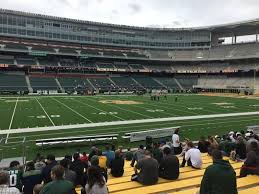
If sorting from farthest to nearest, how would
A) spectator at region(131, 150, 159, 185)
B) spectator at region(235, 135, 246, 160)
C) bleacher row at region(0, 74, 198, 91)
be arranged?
bleacher row at region(0, 74, 198, 91)
spectator at region(235, 135, 246, 160)
spectator at region(131, 150, 159, 185)

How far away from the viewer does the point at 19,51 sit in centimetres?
7200

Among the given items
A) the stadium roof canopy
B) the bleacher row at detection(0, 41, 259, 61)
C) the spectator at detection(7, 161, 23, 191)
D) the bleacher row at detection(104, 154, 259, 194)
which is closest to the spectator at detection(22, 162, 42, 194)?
the spectator at detection(7, 161, 23, 191)

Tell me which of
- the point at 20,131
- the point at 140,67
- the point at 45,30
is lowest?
the point at 20,131

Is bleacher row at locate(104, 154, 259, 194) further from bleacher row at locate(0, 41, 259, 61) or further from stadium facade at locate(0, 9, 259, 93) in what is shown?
bleacher row at locate(0, 41, 259, 61)

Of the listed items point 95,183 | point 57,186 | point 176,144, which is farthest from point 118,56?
point 57,186

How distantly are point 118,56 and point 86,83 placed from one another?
614 inches

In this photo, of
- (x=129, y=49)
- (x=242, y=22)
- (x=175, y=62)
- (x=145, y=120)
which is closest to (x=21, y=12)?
(x=129, y=49)

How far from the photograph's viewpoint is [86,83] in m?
72.5

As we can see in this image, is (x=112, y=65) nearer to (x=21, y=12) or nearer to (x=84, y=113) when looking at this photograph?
(x=21, y=12)

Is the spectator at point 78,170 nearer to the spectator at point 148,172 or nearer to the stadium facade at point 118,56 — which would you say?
the spectator at point 148,172

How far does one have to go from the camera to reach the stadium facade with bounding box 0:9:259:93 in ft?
237

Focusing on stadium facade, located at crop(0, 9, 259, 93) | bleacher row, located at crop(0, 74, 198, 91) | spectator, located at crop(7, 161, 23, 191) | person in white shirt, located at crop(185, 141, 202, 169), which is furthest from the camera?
stadium facade, located at crop(0, 9, 259, 93)

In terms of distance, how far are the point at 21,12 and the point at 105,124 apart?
196 ft

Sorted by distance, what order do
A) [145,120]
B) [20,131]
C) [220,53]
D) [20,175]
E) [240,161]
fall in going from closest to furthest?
[20,175] < [240,161] < [20,131] < [145,120] < [220,53]
